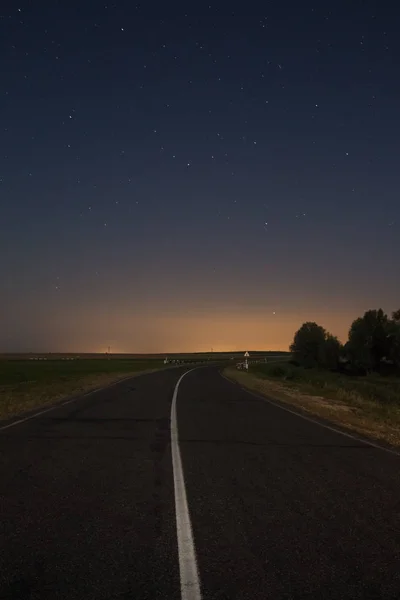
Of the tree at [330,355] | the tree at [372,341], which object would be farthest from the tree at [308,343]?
the tree at [372,341]

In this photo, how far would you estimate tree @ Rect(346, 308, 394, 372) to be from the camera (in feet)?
244

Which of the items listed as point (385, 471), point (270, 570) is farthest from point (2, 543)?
point (385, 471)

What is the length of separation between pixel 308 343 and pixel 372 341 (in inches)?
1060

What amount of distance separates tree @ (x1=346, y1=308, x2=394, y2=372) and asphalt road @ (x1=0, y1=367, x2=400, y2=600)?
66860mm

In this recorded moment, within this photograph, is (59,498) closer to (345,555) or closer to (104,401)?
(345,555)

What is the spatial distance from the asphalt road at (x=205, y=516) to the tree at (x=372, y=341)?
66.9 m

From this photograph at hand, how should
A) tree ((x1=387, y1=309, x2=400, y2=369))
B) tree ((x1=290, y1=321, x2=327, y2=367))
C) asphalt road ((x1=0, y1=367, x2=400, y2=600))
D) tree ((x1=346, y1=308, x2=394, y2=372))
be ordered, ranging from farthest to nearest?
tree ((x1=290, y1=321, x2=327, y2=367)), tree ((x1=346, y1=308, x2=394, y2=372)), tree ((x1=387, y1=309, x2=400, y2=369)), asphalt road ((x1=0, y1=367, x2=400, y2=600))

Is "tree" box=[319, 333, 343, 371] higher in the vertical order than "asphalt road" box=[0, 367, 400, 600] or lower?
higher

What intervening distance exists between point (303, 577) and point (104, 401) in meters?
17.1

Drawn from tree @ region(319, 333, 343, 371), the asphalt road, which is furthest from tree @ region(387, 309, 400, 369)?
the asphalt road

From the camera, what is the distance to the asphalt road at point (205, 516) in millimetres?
3941

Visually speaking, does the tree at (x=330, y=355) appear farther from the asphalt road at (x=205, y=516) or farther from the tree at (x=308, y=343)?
the asphalt road at (x=205, y=516)

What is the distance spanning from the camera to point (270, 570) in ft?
13.6

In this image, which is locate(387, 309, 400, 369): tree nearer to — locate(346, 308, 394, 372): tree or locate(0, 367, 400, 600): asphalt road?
locate(346, 308, 394, 372): tree
